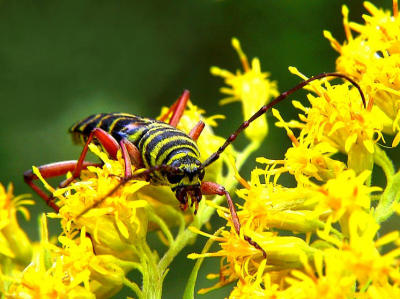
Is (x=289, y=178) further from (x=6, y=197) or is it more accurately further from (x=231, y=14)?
(x=6, y=197)

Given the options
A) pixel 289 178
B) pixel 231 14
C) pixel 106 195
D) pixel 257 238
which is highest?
pixel 231 14

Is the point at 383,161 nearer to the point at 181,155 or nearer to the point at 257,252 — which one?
the point at 257,252

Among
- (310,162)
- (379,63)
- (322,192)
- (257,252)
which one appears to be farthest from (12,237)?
(379,63)

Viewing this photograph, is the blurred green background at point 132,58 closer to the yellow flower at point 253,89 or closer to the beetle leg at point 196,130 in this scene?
the yellow flower at point 253,89

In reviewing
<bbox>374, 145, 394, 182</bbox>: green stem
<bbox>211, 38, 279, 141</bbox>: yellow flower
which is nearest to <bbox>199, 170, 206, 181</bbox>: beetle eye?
<bbox>374, 145, 394, 182</bbox>: green stem

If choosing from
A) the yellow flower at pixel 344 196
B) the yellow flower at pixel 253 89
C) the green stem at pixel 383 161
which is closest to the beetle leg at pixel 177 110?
the yellow flower at pixel 253 89

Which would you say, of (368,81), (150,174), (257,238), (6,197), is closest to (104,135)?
(150,174)
